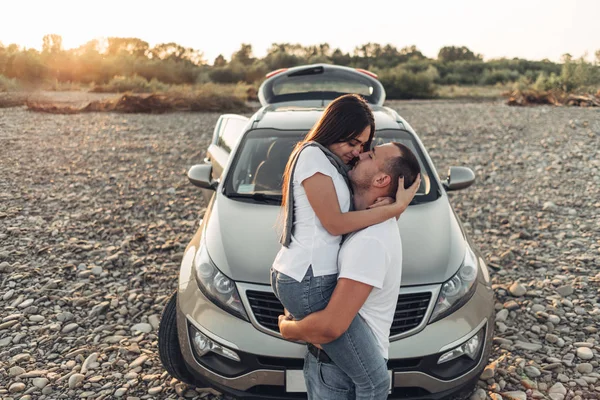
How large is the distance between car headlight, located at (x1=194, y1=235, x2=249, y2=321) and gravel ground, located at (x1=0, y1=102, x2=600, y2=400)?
2.28 ft

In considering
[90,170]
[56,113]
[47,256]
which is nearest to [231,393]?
[47,256]

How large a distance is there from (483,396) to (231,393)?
4.77ft

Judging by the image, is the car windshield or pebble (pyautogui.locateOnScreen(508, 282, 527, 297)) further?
pebble (pyautogui.locateOnScreen(508, 282, 527, 297))

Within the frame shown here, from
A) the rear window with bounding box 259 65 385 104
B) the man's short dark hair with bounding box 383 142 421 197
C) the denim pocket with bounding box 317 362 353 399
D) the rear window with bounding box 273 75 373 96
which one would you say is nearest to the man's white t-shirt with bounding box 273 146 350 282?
the man's short dark hair with bounding box 383 142 421 197

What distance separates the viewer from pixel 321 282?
1594 millimetres

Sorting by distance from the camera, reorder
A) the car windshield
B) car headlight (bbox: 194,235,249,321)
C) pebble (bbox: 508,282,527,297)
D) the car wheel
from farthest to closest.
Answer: pebble (bbox: 508,282,527,297) → the car windshield → the car wheel → car headlight (bbox: 194,235,249,321)

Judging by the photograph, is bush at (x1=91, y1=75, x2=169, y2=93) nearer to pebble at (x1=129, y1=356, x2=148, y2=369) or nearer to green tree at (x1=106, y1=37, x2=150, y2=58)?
pebble at (x1=129, y1=356, x2=148, y2=369)

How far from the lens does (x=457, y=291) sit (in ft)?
8.91

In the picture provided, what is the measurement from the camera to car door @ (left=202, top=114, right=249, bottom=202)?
530 centimetres

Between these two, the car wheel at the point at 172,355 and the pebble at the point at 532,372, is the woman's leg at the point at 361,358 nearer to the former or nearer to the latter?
the car wheel at the point at 172,355

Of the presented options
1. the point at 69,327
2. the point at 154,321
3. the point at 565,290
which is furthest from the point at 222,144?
the point at 565,290

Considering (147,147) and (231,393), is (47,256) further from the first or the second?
(147,147)

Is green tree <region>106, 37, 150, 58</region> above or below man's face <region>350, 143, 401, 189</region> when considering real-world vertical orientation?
above

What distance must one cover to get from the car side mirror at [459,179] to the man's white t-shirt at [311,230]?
2.34m
